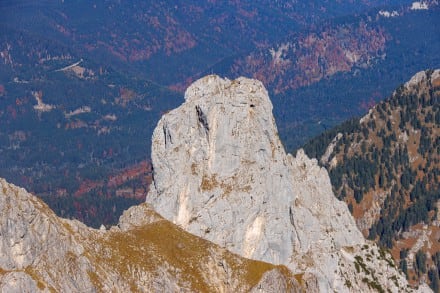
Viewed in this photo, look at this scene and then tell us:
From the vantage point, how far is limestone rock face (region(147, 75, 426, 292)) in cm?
16000

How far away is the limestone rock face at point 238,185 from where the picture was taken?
160m

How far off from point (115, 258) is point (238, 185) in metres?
25.8

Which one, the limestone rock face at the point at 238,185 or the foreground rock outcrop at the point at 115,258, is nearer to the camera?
the foreground rock outcrop at the point at 115,258

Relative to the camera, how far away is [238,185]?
161250mm

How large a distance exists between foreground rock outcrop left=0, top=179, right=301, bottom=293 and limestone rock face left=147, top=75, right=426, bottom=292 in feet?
12.3

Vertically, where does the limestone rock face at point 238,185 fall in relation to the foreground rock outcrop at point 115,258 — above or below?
above

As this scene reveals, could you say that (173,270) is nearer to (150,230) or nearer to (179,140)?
(150,230)

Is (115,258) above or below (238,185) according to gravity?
below

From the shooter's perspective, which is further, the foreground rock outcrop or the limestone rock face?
the limestone rock face

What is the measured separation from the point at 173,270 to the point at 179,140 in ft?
79.1

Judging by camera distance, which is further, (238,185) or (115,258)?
(238,185)

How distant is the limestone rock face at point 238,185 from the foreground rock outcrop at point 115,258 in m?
3.75

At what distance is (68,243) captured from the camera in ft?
449

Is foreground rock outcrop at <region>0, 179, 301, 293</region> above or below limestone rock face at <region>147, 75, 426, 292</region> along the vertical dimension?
below
